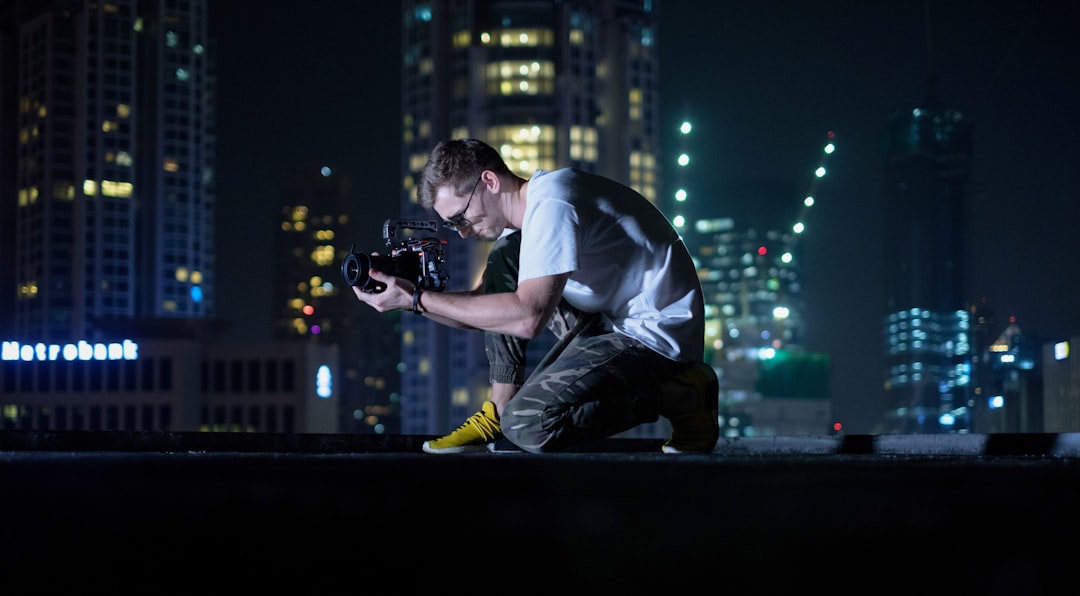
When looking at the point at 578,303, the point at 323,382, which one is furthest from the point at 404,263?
the point at 323,382

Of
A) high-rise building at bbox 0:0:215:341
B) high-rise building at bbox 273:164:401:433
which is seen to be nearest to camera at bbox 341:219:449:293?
high-rise building at bbox 0:0:215:341

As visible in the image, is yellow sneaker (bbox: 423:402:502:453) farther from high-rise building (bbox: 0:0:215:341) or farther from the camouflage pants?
high-rise building (bbox: 0:0:215:341)

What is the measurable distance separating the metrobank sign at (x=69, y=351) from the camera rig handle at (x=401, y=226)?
92281mm

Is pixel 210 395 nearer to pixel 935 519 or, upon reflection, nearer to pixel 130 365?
pixel 130 365

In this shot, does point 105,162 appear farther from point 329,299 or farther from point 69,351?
point 329,299

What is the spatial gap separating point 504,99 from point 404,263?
3827 inches

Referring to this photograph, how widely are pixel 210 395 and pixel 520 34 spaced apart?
133 feet

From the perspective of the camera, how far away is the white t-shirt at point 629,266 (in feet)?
Answer: 12.6

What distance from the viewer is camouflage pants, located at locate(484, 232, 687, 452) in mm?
3689

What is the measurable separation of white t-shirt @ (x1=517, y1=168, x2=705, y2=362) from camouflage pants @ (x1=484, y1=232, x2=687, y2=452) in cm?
8

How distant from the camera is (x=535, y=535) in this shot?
1314mm

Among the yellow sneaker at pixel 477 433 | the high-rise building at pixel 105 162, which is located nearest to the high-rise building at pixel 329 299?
the high-rise building at pixel 105 162

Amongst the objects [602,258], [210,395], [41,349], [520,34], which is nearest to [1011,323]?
[520,34]

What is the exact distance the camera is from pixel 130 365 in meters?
91.1
